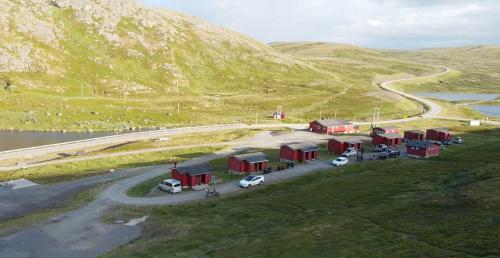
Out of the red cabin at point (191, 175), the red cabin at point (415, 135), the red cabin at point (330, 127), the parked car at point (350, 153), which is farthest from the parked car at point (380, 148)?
the red cabin at point (191, 175)

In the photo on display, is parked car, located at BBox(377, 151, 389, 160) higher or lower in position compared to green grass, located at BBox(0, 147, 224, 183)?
higher

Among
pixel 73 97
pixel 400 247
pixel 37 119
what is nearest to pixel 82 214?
pixel 400 247

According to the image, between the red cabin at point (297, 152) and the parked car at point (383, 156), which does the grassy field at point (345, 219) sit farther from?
the parked car at point (383, 156)

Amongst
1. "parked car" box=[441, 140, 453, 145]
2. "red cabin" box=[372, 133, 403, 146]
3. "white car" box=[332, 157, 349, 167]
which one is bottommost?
"white car" box=[332, 157, 349, 167]

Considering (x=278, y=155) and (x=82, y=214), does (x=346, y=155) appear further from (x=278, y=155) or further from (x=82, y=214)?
(x=82, y=214)

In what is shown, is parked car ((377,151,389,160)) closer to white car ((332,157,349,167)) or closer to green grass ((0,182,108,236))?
white car ((332,157,349,167))

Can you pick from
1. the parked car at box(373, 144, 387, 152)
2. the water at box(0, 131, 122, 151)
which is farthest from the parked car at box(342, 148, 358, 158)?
the water at box(0, 131, 122, 151)
